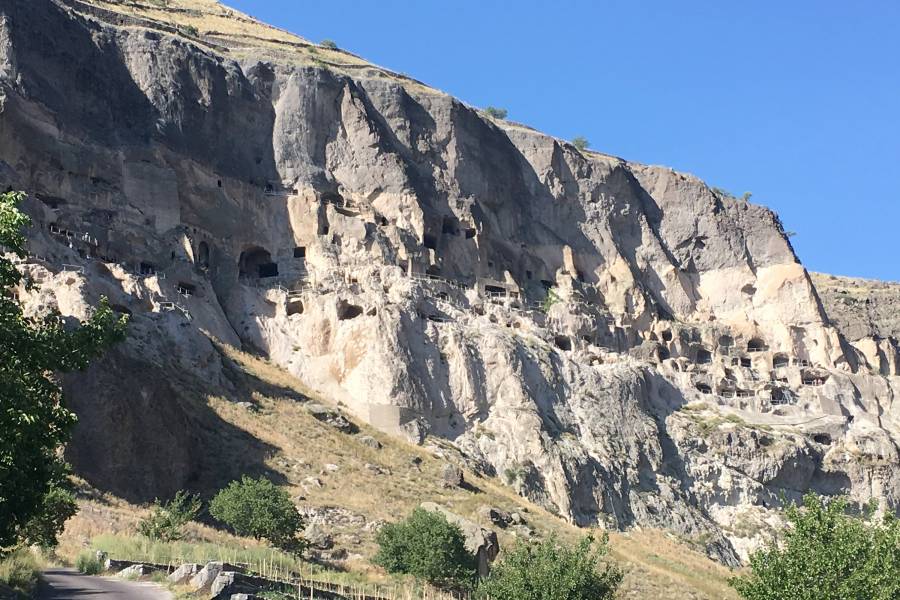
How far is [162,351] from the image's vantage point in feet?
160

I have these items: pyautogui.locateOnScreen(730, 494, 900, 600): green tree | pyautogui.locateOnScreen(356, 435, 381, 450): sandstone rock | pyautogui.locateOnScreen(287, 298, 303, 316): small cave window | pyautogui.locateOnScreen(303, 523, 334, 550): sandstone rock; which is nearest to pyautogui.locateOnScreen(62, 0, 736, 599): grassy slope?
pyautogui.locateOnScreen(356, 435, 381, 450): sandstone rock

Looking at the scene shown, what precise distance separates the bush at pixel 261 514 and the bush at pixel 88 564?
478 inches

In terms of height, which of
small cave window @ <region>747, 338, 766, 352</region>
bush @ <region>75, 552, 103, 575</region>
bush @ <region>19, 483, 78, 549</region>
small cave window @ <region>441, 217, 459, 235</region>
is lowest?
bush @ <region>75, 552, 103, 575</region>

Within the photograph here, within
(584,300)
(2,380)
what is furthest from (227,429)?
(584,300)

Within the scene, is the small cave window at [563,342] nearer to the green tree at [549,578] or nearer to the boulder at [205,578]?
the green tree at [549,578]

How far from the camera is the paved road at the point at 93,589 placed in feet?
59.9

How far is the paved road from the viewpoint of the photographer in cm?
1825

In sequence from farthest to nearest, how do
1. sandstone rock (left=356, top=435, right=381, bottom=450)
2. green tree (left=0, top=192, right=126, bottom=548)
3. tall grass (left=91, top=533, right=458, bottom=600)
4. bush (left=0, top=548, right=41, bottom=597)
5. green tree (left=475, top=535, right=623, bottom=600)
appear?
sandstone rock (left=356, top=435, right=381, bottom=450) → green tree (left=475, top=535, right=623, bottom=600) → tall grass (left=91, top=533, right=458, bottom=600) → bush (left=0, top=548, right=41, bottom=597) → green tree (left=0, top=192, right=126, bottom=548)

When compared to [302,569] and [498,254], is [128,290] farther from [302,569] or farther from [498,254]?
[498,254]

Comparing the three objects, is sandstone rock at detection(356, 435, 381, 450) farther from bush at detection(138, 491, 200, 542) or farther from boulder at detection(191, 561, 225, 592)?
boulder at detection(191, 561, 225, 592)

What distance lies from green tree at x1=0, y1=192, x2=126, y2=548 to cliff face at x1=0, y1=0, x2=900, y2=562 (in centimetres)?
2324

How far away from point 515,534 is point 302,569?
15.5 metres

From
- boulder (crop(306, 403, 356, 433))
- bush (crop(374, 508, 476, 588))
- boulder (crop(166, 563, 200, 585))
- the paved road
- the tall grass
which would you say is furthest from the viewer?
boulder (crop(306, 403, 356, 433))

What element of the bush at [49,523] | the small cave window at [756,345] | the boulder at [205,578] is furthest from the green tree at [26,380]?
the small cave window at [756,345]
